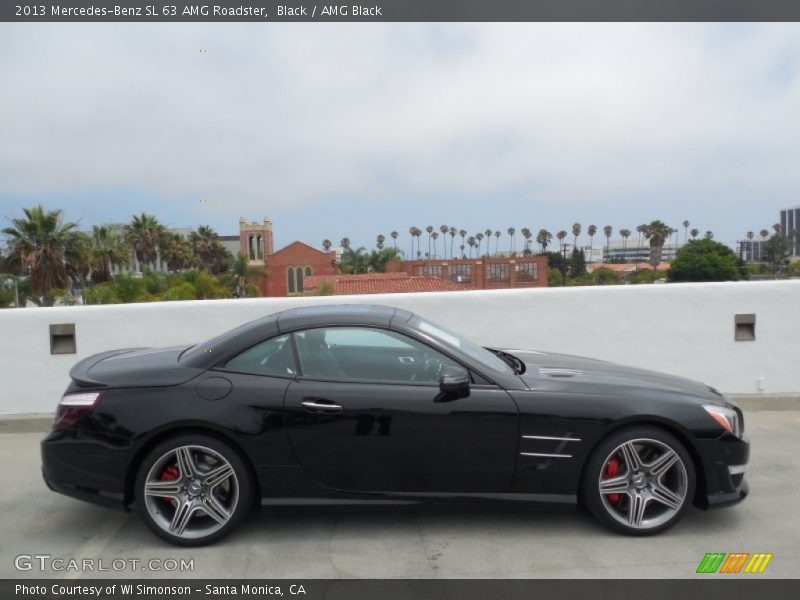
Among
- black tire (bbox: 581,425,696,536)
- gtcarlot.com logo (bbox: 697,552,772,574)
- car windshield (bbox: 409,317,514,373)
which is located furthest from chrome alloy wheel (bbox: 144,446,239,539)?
Result: gtcarlot.com logo (bbox: 697,552,772,574)

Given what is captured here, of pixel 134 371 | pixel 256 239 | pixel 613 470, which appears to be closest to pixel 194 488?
pixel 134 371

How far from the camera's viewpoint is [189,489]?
364cm

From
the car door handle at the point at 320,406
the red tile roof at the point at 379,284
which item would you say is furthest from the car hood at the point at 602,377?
the red tile roof at the point at 379,284

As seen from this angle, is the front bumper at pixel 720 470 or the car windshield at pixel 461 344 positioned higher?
the car windshield at pixel 461 344

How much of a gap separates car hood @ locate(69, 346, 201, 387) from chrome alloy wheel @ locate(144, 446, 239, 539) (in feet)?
1.38

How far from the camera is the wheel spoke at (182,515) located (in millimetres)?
3621

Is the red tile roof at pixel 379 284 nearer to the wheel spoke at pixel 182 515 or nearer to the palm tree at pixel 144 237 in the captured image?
the palm tree at pixel 144 237

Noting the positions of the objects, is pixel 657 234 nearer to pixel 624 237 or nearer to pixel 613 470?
pixel 624 237

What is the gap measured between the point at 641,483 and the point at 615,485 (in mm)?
155

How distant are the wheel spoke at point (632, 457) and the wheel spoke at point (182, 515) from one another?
2.44 m

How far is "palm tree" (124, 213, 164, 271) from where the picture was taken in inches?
2832

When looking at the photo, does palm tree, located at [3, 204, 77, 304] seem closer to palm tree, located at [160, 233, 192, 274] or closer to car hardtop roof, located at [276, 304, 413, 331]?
palm tree, located at [160, 233, 192, 274]

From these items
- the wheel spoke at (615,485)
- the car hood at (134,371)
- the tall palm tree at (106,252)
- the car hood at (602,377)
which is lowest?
the wheel spoke at (615,485)

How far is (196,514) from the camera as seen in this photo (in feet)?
12.0
